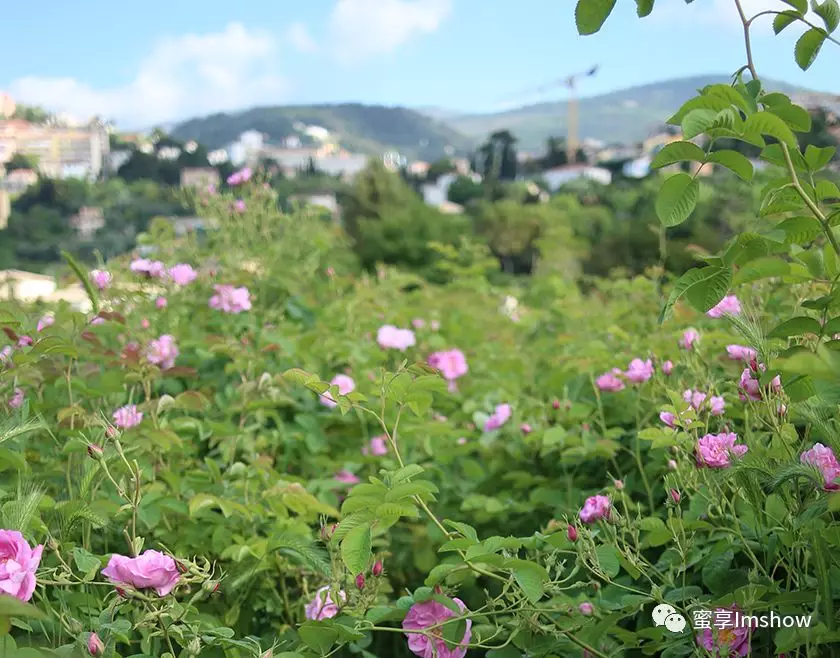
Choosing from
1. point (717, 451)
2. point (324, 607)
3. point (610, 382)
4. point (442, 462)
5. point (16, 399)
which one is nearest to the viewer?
point (717, 451)

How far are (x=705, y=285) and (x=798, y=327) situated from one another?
92 millimetres

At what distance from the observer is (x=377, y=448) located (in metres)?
1.47

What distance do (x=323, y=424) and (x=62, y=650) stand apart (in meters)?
0.86

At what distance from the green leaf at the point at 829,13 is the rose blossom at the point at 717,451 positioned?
0.37 metres

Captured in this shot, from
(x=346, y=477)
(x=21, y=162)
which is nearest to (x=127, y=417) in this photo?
(x=346, y=477)

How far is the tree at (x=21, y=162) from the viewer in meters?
27.0

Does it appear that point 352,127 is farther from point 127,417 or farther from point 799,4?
point 799,4

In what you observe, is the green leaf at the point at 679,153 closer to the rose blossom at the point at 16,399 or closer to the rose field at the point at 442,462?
the rose field at the point at 442,462

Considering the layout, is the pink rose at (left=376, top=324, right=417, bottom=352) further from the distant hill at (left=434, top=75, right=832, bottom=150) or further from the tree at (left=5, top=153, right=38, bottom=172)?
the distant hill at (left=434, top=75, right=832, bottom=150)

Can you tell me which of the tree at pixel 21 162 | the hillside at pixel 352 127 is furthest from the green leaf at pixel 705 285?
the hillside at pixel 352 127

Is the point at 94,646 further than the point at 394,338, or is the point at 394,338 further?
the point at 394,338

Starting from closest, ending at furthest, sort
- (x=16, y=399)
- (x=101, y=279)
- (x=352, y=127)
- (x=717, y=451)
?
(x=717, y=451), (x=16, y=399), (x=101, y=279), (x=352, y=127)

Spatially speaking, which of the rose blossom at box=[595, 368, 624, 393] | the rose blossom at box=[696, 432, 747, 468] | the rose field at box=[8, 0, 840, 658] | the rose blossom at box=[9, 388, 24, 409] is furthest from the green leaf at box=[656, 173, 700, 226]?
the rose blossom at box=[9, 388, 24, 409]

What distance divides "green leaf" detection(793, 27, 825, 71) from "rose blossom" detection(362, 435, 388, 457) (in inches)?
37.2
